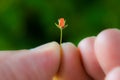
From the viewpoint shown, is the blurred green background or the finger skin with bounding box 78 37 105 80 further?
the blurred green background

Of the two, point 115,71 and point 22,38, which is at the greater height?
point 115,71

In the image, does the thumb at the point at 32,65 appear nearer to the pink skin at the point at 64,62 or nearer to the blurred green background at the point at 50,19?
the pink skin at the point at 64,62

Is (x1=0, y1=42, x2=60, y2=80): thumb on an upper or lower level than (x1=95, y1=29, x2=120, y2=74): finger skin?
lower

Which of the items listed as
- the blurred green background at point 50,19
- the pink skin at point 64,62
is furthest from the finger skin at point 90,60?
the blurred green background at point 50,19

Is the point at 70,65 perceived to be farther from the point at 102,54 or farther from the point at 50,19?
the point at 50,19

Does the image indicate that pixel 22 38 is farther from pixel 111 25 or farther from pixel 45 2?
pixel 111 25

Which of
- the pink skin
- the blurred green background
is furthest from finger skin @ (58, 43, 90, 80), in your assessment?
the blurred green background

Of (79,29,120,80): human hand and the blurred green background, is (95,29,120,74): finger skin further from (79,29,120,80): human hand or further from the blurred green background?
the blurred green background

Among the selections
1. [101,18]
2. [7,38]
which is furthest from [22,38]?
[101,18]
